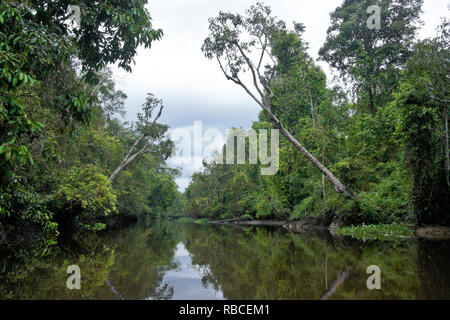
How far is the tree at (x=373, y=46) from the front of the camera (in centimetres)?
2014

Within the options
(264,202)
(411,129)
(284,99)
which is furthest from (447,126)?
(264,202)

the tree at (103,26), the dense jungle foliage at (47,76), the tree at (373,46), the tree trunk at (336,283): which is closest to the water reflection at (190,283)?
the tree trunk at (336,283)

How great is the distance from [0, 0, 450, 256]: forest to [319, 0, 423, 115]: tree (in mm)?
88

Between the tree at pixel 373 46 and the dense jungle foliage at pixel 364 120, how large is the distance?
0.21ft

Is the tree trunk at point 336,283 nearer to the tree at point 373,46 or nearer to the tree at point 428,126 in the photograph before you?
the tree at point 428,126

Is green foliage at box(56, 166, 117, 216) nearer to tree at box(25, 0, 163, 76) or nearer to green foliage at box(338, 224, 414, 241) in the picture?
tree at box(25, 0, 163, 76)

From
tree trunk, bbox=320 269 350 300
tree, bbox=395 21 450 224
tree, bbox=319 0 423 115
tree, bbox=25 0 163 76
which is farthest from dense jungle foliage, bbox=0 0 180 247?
tree, bbox=319 0 423 115

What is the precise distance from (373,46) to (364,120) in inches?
292

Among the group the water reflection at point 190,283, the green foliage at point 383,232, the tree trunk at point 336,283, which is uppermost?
the tree trunk at point 336,283

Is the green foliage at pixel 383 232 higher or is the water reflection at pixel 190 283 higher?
the water reflection at pixel 190 283

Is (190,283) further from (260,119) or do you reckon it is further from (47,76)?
(260,119)

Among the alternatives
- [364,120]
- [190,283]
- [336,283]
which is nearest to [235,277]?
[190,283]

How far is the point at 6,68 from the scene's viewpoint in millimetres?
3414
